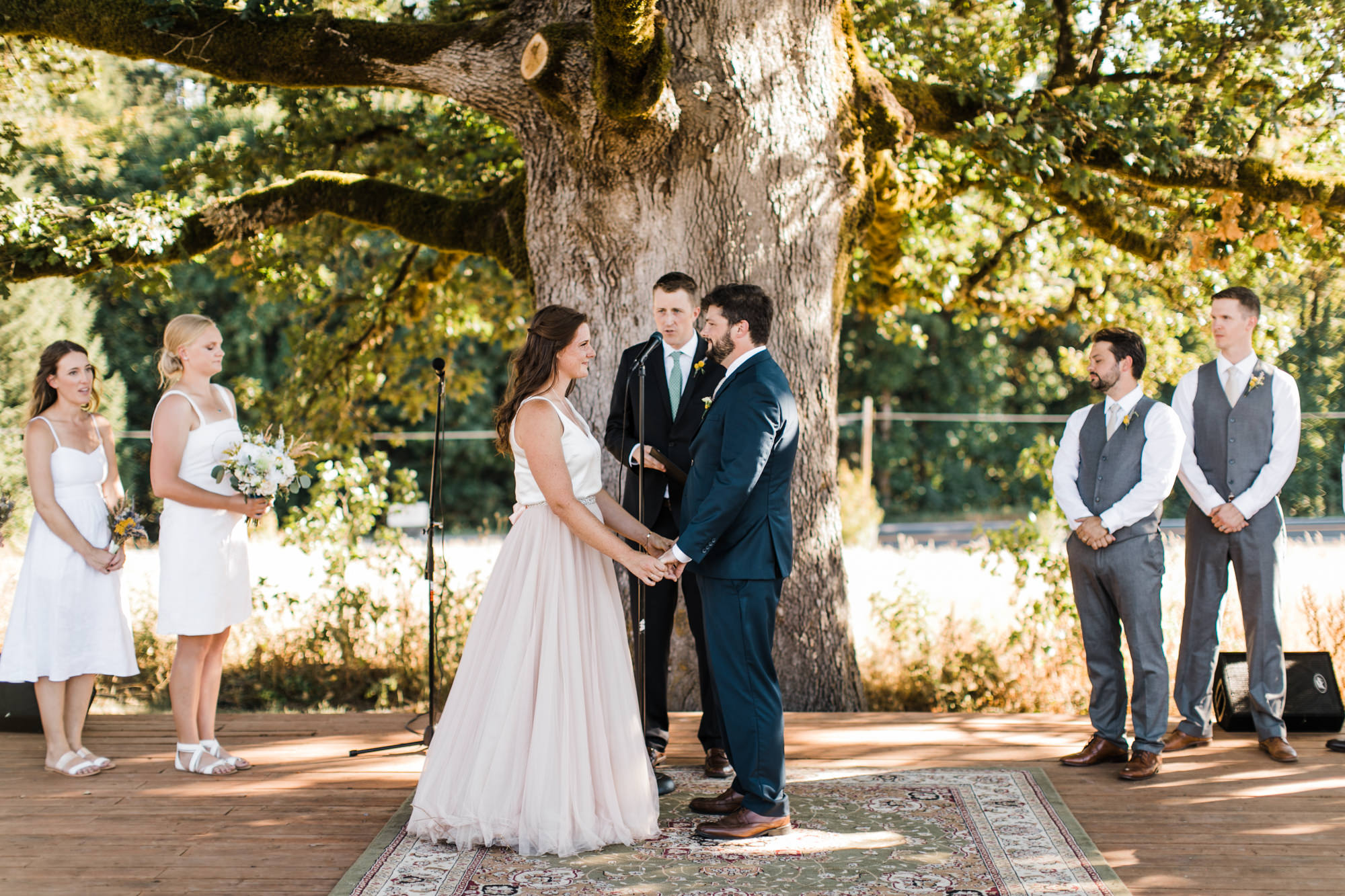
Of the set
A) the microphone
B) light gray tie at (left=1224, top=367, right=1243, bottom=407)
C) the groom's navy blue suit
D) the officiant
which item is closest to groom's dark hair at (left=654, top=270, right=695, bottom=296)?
the officiant

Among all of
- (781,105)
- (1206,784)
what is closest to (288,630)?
(781,105)

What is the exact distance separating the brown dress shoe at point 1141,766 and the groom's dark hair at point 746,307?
7.31 feet

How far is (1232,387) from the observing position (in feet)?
14.8

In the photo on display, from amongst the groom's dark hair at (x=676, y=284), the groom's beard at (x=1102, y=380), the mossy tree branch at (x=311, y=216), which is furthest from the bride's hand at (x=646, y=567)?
the mossy tree branch at (x=311, y=216)

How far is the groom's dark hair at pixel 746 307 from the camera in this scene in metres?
3.56

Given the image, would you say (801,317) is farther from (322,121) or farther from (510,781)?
(322,121)

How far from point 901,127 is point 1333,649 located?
12.5ft

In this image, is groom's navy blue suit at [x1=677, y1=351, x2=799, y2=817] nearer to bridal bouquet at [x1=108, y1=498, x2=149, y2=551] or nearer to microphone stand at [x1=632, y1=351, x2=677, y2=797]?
microphone stand at [x1=632, y1=351, x2=677, y2=797]

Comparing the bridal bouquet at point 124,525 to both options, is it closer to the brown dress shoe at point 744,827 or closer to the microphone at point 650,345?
the microphone at point 650,345

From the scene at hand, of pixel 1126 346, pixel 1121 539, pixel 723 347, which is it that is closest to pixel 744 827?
pixel 723 347

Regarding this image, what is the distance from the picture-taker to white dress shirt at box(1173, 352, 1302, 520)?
4.40 metres

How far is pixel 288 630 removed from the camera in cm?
694

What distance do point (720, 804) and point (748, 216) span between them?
A: 2724 millimetres

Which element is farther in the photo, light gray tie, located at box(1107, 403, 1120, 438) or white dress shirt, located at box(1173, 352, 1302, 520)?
white dress shirt, located at box(1173, 352, 1302, 520)
